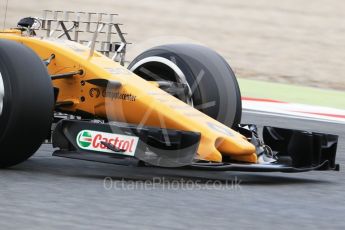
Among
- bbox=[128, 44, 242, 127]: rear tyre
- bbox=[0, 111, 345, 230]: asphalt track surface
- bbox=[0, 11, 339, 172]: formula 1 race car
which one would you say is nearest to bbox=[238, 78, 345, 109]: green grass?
bbox=[128, 44, 242, 127]: rear tyre

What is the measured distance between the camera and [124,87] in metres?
7.24

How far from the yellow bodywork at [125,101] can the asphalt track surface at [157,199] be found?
0.99 feet

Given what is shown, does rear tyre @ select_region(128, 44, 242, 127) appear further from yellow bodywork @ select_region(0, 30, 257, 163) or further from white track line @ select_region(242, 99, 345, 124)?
white track line @ select_region(242, 99, 345, 124)

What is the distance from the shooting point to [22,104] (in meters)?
6.65

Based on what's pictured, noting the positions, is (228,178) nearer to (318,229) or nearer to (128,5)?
(318,229)

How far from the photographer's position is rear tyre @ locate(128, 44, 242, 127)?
308 inches

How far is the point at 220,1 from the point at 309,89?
7.26 meters

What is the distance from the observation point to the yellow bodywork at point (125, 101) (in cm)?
675

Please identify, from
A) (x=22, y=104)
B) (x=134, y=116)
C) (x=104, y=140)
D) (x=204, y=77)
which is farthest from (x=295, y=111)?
(x=22, y=104)

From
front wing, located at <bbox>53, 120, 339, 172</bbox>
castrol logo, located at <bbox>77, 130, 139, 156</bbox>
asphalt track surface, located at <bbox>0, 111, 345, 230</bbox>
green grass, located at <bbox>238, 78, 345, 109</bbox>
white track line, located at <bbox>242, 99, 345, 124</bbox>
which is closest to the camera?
asphalt track surface, located at <bbox>0, 111, 345, 230</bbox>

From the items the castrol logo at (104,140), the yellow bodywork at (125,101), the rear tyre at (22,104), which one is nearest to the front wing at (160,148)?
the castrol logo at (104,140)

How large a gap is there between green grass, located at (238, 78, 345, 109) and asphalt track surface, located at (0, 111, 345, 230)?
8.14m

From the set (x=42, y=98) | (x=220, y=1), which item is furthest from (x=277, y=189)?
(x=220, y=1)

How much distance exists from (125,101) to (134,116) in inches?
5.3
